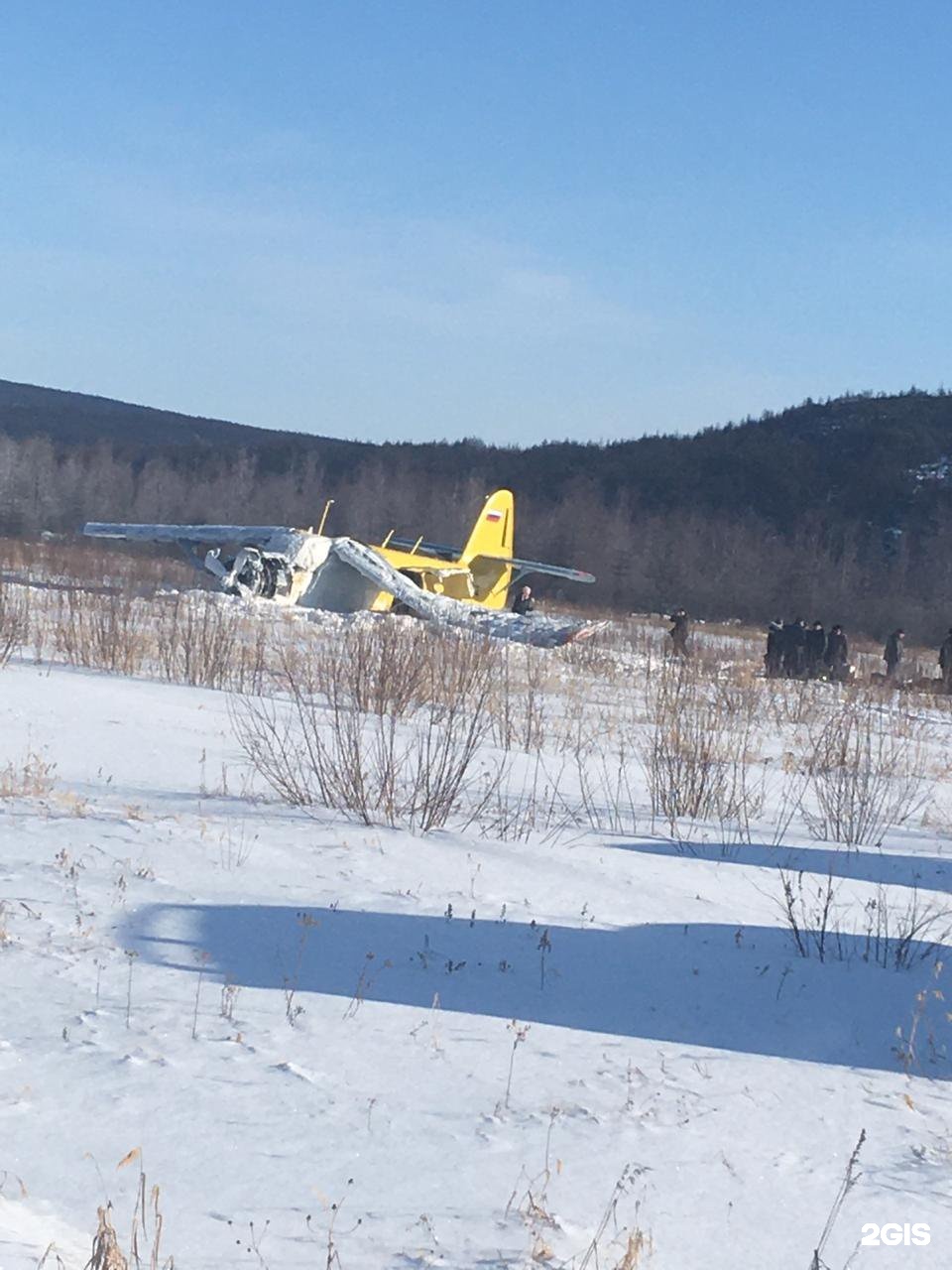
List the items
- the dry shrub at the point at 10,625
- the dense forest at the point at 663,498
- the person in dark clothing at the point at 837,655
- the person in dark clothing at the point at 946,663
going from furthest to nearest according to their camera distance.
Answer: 1. the dense forest at the point at 663,498
2. the person in dark clothing at the point at 946,663
3. the person in dark clothing at the point at 837,655
4. the dry shrub at the point at 10,625

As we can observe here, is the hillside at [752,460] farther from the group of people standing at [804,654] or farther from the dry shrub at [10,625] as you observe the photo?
the dry shrub at [10,625]

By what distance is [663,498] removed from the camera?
345 feet

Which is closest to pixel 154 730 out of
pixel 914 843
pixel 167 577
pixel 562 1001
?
pixel 914 843

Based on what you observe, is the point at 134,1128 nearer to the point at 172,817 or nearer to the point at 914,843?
the point at 172,817

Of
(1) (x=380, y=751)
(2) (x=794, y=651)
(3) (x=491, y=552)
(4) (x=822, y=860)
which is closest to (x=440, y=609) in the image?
(2) (x=794, y=651)

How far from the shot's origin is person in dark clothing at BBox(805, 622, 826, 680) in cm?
2360

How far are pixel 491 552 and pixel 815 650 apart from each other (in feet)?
36.8

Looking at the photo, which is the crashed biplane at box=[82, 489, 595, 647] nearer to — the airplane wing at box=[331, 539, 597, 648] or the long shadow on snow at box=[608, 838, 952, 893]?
the airplane wing at box=[331, 539, 597, 648]

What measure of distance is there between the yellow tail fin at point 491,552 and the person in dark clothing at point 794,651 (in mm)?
9758

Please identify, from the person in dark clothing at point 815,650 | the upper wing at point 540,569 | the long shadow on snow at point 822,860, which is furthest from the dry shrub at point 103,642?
the upper wing at point 540,569

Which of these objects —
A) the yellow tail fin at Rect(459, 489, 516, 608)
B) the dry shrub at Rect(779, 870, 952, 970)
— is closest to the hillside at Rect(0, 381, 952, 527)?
the yellow tail fin at Rect(459, 489, 516, 608)

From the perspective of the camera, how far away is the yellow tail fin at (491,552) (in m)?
34.3

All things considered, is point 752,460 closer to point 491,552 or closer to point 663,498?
point 663,498

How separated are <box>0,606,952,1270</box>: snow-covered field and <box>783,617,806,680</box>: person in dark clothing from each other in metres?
A: 17.5
